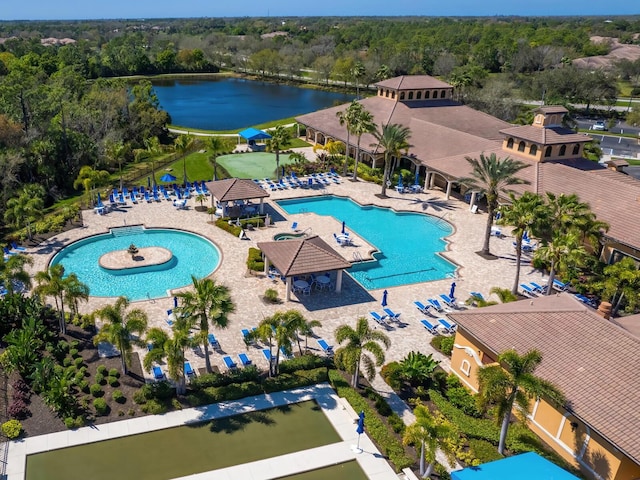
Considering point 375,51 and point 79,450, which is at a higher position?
point 375,51

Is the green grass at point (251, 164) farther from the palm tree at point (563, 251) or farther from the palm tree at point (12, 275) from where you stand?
the palm tree at point (563, 251)

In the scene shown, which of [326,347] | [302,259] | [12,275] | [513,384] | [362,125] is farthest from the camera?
[362,125]

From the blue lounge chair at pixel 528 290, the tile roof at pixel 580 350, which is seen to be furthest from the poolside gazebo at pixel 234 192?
the tile roof at pixel 580 350

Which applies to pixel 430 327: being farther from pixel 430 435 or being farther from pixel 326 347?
pixel 430 435

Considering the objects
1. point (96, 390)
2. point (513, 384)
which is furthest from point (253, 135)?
point (513, 384)

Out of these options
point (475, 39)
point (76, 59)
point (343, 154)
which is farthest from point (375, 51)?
point (343, 154)

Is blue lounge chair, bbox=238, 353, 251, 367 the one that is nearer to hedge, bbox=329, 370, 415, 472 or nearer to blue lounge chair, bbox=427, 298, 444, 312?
hedge, bbox=329, 370, 415, 472

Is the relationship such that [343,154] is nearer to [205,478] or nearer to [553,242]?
[553,242]
